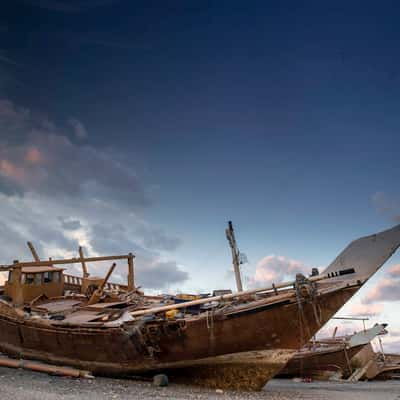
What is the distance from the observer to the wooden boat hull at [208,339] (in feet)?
33.7

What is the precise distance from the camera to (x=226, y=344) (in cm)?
1066

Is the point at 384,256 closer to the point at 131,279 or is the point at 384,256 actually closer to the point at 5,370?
the point at 5,370

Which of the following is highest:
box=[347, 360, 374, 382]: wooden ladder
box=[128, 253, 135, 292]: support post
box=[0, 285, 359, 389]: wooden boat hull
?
box=[128, 253, 135, 292]: support post

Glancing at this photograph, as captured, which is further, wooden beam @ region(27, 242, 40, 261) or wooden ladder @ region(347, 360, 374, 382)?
wooden beam @ region(27, 242, 40, 261)

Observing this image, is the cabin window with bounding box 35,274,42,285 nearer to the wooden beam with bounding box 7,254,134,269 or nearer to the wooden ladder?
the wooden beam with bounding box 7,254,134,269

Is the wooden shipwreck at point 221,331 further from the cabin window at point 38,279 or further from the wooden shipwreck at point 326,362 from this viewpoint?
the wooden shipwreck at point 326,362

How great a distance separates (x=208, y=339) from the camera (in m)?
10.7

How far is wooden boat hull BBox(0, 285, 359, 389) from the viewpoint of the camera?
10266 mm

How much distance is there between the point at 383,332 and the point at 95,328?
1991 centimetres

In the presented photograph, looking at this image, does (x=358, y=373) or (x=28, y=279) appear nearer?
(x=28, y=279)

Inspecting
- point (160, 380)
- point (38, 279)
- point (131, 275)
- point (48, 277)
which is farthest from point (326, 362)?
point (38, 279)

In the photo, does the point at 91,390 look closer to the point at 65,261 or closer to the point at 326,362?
the point at 65,261

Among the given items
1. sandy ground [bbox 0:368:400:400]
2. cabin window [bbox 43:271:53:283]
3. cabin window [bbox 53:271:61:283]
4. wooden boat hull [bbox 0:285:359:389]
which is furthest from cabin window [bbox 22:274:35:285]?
sandy ground [bbox 0:368:400:400]

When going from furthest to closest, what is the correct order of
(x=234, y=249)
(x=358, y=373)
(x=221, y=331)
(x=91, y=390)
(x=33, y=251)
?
(x=33, y=251), (x=358, y=373), (x=234, y=249), (x=221, y=331), (x=91, y=390)
